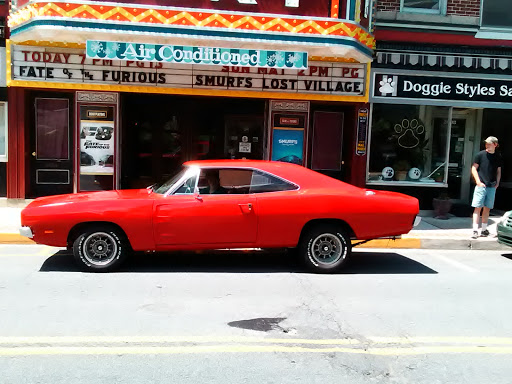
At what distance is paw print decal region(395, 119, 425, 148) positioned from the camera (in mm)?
12320

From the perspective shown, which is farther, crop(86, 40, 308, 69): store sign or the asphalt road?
crop(86, 40, 308, 69): store sign

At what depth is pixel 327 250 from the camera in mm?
7141

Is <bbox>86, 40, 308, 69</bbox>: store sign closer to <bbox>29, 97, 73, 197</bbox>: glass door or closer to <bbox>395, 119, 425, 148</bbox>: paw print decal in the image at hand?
<bbox>29, 97, 73, 197</bbox>: glass door

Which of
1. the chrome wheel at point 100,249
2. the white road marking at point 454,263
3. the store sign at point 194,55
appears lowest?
the white road marking at point 454,263

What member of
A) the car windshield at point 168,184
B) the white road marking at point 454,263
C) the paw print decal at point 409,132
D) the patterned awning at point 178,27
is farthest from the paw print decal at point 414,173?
the car windshield at point 168,184

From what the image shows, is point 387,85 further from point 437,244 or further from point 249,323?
point 249,323

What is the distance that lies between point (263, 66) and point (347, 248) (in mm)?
4828

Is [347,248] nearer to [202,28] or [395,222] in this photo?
[395,222]

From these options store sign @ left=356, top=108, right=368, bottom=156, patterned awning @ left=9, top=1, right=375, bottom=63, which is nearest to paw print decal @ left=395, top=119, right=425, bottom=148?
store sign @ left=356, top=108, right=368, bottom=156

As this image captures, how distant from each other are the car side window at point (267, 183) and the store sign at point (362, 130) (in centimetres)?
535

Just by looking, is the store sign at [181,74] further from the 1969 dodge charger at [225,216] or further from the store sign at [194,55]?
the 1969 dodge charger at [225,216]

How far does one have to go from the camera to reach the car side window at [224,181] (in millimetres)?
6973

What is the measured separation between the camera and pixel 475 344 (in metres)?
4.65

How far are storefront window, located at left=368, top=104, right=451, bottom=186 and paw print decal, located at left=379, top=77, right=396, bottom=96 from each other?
62 centimetres
